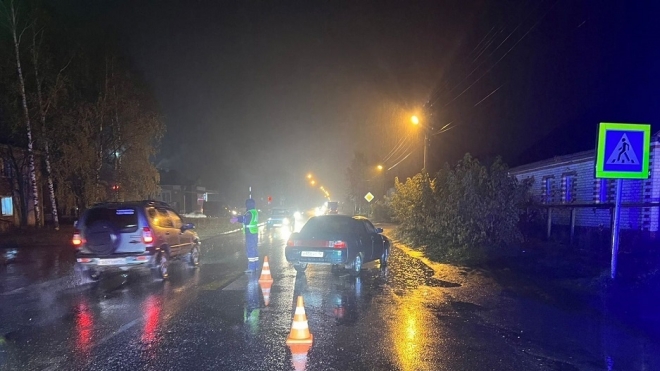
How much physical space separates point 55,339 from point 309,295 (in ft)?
14.2

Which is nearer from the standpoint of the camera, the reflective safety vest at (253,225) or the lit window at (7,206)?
the reflective safety vest at (253,225)

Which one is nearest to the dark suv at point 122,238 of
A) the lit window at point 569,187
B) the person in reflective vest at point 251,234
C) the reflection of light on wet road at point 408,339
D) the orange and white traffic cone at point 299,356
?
the person in reflective vest at point 251,234

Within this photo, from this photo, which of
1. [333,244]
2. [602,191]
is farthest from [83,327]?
[602,191]

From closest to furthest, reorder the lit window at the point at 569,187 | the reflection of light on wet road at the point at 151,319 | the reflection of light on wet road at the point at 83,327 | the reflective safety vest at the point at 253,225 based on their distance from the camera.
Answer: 1. the reflection of light on wet road at the point at 83,327
2. the reflection of light on wet road at the point at 151,319
3. the reflective safety vest at the point at 253,225
4. the lit window at the point at 569,187

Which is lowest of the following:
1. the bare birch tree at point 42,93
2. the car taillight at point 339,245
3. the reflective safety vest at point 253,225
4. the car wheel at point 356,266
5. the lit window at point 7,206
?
the lit window at point 7,206

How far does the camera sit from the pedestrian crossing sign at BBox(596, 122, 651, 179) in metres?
8.99

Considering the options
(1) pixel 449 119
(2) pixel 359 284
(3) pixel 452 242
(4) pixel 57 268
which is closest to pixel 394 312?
(2) pixel 359 284

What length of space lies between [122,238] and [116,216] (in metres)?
0.75

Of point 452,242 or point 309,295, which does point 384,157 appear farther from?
point 309,295

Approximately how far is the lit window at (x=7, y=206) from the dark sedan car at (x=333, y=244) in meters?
24.6

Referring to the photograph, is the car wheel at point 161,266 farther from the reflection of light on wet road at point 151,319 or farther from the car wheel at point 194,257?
the car wheel at point 194,257

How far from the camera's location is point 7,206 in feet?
90.1

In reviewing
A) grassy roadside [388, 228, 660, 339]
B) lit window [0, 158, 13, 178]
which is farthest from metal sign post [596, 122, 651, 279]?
lit window [0, 158, 13, 178]

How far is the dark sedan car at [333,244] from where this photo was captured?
34.8 ft
